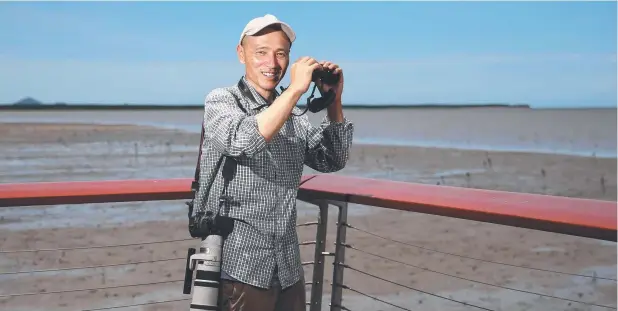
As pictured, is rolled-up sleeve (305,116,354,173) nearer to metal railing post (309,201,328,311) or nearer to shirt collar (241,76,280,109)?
shirt collar (241,76,280,109)

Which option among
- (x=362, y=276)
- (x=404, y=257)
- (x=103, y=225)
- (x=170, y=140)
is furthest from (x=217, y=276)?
(x=170, y=140)

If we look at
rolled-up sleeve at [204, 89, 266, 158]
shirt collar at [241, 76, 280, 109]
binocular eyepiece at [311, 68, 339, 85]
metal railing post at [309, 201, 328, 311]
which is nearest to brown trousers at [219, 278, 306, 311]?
Answer: rolled-up sleeve at [204, 89, 266, 158]

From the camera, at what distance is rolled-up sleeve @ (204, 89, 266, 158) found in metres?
2.21

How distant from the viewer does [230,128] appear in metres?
2.24

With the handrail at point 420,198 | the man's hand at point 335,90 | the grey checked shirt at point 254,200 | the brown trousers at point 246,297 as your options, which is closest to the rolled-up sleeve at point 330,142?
the man's hand at point 335,90

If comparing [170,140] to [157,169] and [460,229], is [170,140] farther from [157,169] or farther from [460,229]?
[460,229]

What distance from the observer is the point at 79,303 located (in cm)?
525

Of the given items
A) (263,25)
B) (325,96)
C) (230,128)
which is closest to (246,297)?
(230,128)

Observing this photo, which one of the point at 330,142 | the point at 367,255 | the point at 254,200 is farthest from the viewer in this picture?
the point at 367,255

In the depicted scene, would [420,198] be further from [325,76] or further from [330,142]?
[325,76]

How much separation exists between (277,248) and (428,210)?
0.55 metres

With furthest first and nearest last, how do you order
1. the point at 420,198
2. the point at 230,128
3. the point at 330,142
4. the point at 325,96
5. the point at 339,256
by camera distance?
the point at 339,256, the point at 420,198, the point at 330,142, the point at 325,96, the point at 230,128

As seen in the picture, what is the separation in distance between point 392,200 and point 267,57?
667mm

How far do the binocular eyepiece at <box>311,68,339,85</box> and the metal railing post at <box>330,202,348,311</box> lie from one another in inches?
28.8
